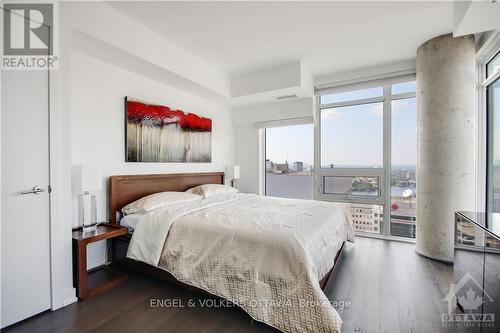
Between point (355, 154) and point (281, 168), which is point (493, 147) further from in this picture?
point (281, 168)

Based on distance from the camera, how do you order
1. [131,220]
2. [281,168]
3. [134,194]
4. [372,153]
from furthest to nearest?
[281,168]
[372,153]
[134,194]
[131,220]

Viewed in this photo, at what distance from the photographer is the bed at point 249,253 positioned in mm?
1635

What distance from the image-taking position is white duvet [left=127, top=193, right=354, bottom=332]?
5.33 feet

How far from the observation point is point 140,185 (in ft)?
10.2

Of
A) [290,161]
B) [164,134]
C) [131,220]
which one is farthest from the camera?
[290,161]

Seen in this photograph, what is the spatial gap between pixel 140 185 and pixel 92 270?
1.07 metres

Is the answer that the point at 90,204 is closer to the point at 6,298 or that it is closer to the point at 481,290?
the point at 6,298

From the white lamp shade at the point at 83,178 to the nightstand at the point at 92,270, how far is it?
1.43 feet

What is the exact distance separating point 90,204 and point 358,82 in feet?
13.8

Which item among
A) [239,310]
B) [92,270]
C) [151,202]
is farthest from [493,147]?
[92,270]

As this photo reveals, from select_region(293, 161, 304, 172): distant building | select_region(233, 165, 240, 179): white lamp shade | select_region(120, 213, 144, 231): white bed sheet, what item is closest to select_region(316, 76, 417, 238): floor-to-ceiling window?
select_region(293, 161, 304, 172): distant building

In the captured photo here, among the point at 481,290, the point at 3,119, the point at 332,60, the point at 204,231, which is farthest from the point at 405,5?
the point at 3,119

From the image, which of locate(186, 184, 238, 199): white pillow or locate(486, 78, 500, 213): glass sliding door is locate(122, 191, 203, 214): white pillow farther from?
locate(486, 78, 500, 213): glass sliding door

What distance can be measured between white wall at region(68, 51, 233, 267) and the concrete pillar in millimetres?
3596
